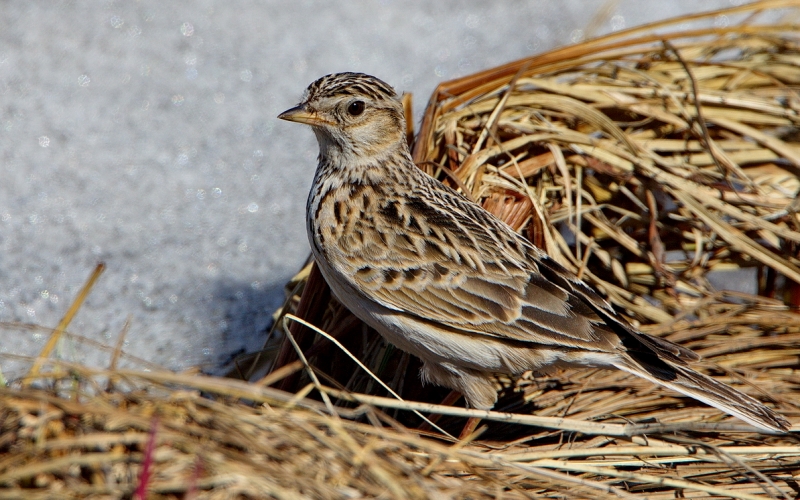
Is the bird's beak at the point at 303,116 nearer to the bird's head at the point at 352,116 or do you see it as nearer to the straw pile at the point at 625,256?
the bird's head at the point at 352,116

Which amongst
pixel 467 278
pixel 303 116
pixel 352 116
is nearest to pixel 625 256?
pixel 467 278

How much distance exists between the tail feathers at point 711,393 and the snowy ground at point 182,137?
238cm

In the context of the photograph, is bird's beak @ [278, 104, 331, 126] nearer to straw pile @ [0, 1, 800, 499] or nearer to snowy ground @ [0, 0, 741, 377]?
straw pile @ [0, 1, 800, 499]

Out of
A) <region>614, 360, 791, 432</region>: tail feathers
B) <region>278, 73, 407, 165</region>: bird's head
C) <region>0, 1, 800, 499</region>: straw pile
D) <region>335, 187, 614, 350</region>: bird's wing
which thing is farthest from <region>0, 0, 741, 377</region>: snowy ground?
<region>614, 360, 791, 432</region>: tail feathers

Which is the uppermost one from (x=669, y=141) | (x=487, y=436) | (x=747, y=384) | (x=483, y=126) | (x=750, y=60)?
(x=750, y=60)

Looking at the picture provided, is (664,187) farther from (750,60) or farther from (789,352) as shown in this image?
(750,60)

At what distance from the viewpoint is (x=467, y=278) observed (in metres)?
3.63

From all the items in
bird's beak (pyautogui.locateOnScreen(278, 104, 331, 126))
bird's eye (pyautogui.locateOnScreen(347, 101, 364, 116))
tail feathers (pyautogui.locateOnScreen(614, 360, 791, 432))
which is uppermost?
bird's eye (pyautogui.locateOnScreen(347, 101, 364, 116))

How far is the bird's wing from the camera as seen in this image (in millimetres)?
3488

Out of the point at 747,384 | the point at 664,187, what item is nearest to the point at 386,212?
the point at 664,187

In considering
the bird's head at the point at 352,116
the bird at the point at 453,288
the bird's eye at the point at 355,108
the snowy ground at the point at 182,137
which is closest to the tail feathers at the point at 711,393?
the bird at the point at 453,288

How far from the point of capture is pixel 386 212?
12.7ft

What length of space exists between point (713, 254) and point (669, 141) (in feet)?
2.23

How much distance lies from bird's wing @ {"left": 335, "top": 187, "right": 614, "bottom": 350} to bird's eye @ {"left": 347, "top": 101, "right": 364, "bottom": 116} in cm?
50
